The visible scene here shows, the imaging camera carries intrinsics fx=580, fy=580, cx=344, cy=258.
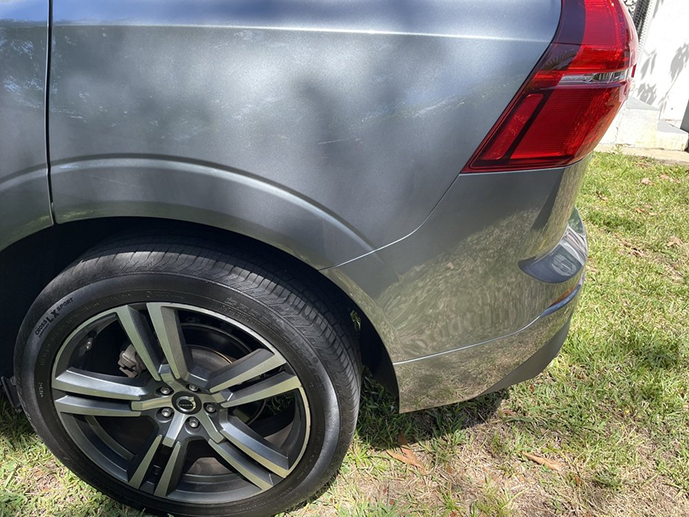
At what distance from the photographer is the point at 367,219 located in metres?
1.33

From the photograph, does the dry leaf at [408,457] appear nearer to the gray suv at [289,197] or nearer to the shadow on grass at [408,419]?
the shadow on grass at [408,419]

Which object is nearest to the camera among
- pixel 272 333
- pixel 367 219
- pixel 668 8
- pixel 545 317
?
pixel 367 219

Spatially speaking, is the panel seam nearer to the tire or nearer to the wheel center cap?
the tire

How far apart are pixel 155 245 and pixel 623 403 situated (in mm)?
1940

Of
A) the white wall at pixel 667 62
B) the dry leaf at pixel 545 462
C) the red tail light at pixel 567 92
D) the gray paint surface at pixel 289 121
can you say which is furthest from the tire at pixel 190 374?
the white wall at pixel 667 62

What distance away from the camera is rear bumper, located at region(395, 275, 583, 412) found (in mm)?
1592

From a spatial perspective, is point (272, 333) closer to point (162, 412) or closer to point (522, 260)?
point (162, 412)

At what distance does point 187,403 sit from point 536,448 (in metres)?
1.30

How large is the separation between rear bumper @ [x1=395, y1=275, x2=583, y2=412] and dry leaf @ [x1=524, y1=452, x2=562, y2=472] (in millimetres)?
491

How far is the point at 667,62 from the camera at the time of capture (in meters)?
6.58

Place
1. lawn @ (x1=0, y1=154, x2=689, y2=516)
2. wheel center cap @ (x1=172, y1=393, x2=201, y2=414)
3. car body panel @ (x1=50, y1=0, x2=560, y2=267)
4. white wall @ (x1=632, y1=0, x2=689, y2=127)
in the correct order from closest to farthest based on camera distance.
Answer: car body panel @ (x1=50, y1=0, x2=560, y2=267) → wheel center cap @ (x1=172, y1=393, x2=201, y2=414) → lawn @ (x1=0, y1=154, x2=689, y2=516) → white wall @ (x1=632, y1=0, x2=689, y2=127)

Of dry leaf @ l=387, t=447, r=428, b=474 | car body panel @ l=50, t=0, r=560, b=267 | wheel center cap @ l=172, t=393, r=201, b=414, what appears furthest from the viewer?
dry leaf @ l=387, t=447, r=428, b=474

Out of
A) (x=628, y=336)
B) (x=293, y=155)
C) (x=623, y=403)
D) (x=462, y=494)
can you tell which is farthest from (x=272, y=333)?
(x=628, y=336)

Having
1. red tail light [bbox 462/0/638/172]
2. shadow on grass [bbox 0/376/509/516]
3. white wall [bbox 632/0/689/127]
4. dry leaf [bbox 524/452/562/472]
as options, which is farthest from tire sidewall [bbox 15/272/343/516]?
white wall [bbox 632/0/689/127]
